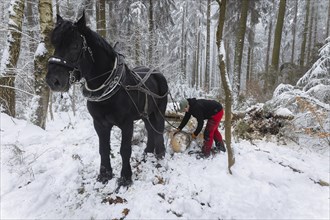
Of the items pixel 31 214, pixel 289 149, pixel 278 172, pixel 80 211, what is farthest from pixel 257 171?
pixel 31 214

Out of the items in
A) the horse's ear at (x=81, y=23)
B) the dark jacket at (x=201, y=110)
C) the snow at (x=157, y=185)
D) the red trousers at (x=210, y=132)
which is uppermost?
the horse's ear at (x=81, y=23)

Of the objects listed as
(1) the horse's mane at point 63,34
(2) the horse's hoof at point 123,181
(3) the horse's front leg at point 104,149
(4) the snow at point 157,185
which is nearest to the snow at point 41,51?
(4) the snow at point 157,185

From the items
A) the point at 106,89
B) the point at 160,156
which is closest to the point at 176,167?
the point at 160,156

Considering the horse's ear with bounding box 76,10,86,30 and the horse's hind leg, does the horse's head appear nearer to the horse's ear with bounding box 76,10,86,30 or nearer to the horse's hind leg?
the horse's ear with bounding box 76,10,86,30

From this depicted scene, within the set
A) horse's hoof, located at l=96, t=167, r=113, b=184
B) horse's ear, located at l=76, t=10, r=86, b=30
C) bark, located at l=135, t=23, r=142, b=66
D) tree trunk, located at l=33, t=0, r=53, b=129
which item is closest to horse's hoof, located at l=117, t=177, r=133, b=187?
horse's hoof, located at l=96, t=167, r=113, b=184

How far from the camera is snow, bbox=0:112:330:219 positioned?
10.4 feet

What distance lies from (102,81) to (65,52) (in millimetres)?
613

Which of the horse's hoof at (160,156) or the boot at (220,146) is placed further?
the boot at (220,146)

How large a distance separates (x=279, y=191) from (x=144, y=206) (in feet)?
6.83

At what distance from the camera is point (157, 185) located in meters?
3.62

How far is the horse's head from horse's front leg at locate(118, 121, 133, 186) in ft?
3.26

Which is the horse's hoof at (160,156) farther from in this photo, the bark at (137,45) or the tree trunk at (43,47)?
the bark at (137,45)

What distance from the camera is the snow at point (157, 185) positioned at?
316 cm

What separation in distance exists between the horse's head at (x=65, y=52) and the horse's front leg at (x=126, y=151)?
99cm
